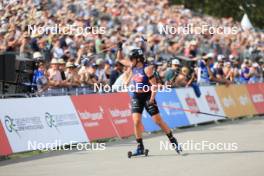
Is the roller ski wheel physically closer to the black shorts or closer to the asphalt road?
the asphalt road

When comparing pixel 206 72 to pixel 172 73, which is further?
pixel 206 72

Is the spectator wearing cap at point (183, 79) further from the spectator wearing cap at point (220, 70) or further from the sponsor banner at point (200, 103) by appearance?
the spectator wearing cap at point (220, 70)

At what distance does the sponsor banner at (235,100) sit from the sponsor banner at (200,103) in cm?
49

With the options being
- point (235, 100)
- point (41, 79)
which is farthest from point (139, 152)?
point (235, 100)

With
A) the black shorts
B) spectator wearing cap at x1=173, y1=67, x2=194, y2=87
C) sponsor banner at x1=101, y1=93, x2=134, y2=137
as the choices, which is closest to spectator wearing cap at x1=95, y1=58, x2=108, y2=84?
sponsor banner at x1=101, y1=93, x2=134, y2=137

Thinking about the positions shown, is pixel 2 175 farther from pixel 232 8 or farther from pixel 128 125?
pixel 232 8

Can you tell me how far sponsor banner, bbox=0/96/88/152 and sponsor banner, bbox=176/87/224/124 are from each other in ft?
19.7

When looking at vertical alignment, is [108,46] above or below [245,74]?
above

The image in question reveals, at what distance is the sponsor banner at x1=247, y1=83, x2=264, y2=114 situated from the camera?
2755 cm

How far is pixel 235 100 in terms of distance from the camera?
85.3 feet

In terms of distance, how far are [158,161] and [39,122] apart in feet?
10.5

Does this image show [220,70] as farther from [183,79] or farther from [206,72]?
[183,79]

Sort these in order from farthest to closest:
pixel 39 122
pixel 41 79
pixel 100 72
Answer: pixel 100 72 → pixel 41 79 → pixel 39 122

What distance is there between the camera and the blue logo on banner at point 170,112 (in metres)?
20.6
